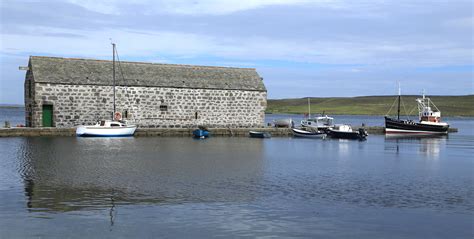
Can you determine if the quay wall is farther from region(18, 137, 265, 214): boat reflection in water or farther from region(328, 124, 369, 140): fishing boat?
region(18, 137, 265, 214): boat reflection in water

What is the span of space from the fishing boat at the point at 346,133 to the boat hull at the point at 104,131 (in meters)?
19.4

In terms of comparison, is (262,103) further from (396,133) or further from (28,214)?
(28,214)

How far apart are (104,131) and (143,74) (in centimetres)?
685

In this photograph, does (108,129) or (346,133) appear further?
(346,133)

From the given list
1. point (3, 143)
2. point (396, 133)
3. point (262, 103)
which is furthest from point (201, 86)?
point (396, 133)

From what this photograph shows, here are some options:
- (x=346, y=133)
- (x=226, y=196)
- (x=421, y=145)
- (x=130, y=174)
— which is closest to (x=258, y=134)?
(x=346, y=133)

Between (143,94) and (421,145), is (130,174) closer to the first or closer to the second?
(143,94)

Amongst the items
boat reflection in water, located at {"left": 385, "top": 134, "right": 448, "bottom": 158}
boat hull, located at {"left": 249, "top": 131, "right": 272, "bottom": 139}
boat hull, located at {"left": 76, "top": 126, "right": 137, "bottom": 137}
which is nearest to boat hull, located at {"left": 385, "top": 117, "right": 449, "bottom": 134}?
boat reflection in water, located at {"left": 385, "top": 134, "right": 448, "bottom": 158}

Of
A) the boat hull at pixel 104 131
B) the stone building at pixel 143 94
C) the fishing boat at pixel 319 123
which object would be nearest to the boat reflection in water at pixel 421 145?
the fishing boat at pixel 319 123

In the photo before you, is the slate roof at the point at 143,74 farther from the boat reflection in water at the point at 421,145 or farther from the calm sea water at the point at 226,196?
the calm sea water at the point at 226,196

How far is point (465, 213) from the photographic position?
611 inches

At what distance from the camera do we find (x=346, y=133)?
5259cm

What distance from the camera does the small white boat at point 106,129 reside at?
4150 cm

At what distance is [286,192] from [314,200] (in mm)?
1524
